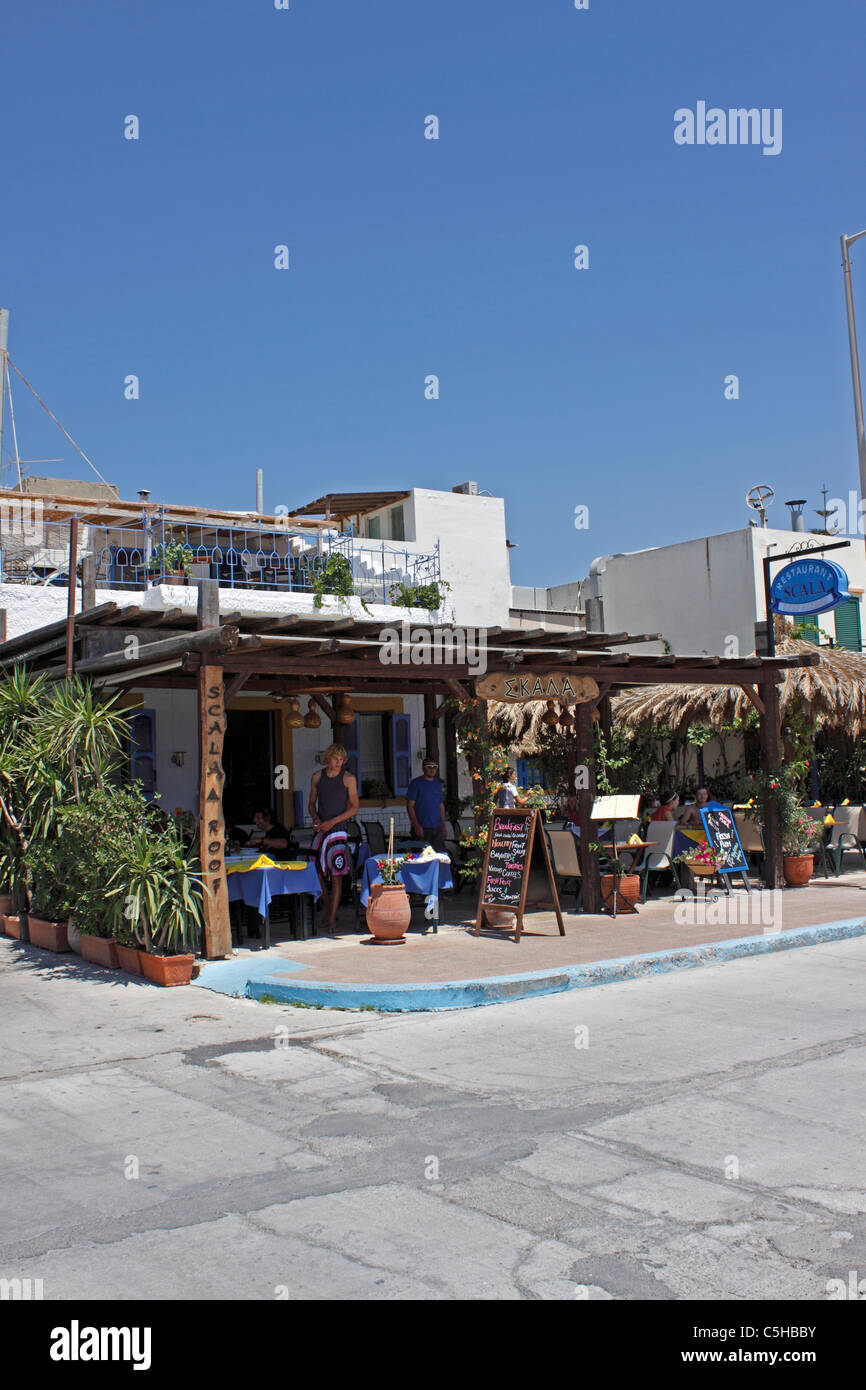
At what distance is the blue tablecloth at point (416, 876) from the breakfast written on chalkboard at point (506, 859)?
0.53 meters

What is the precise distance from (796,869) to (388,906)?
6.49 m

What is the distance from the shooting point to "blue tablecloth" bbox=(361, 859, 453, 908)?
11.1 m

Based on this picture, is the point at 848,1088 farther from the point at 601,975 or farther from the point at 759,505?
the point at 759,505

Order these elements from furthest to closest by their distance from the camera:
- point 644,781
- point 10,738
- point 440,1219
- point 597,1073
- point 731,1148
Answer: point 644,781 < point 10,738 < point 597,1073 < point 731,1148 < point 440,1219

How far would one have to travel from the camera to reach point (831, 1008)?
810 cm

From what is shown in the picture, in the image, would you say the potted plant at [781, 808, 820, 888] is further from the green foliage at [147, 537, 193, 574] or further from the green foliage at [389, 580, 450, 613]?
the green foliage at [147, 537, 193, 574]

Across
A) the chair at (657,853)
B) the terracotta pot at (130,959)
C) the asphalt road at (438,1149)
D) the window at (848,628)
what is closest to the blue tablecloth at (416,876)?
the terracotta pot at (130,959)

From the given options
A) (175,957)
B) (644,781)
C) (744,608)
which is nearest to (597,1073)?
(175,957)

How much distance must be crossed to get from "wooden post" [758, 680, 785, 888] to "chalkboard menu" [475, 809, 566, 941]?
443cm

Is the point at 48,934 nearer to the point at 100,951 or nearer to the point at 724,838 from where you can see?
the point at 100,951

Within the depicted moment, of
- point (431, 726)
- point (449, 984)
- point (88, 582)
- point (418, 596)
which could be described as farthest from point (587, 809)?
point (418, 596)

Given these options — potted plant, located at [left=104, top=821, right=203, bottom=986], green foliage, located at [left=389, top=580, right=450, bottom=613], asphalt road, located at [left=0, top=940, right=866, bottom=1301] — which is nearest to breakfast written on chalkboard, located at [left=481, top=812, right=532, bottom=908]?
asphalt road, located at [left=0, top=940, right=866, bottom=1301]

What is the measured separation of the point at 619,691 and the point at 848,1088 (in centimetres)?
1447
